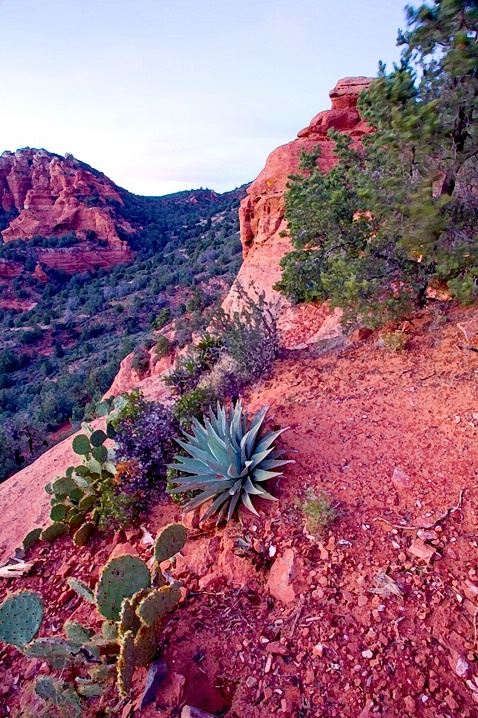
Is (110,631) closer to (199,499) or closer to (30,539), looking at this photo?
(199,499)

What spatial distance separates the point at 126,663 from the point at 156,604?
298 mm

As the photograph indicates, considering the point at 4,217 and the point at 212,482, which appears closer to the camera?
the point at 212,482

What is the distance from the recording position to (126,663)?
195 cm

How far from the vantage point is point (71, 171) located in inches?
2163

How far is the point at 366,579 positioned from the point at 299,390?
2567 mm

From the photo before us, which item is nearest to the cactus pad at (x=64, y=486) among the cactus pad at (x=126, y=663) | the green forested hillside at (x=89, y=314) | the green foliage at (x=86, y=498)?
the green foliage at (x=86, y=498)

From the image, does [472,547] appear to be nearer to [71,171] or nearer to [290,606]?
[290,606]

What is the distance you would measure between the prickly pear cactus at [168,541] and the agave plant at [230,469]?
0.50 m

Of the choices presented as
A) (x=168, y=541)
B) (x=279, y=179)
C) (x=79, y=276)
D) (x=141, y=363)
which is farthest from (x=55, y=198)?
(x=168, y=541)

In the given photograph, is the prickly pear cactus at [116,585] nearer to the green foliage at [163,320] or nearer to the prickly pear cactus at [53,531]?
the prickly pear cactus at [53,531]

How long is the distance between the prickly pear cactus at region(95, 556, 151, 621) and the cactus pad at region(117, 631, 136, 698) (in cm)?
49

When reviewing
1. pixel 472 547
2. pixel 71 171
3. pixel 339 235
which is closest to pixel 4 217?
pixel 71 171

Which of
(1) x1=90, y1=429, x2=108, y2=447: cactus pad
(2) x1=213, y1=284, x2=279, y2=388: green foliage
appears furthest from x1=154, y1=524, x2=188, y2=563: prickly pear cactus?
(2) x1=213, y1=284, x2=279, y2=388: green foliage

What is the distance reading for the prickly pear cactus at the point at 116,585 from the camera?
2475 millimetres
